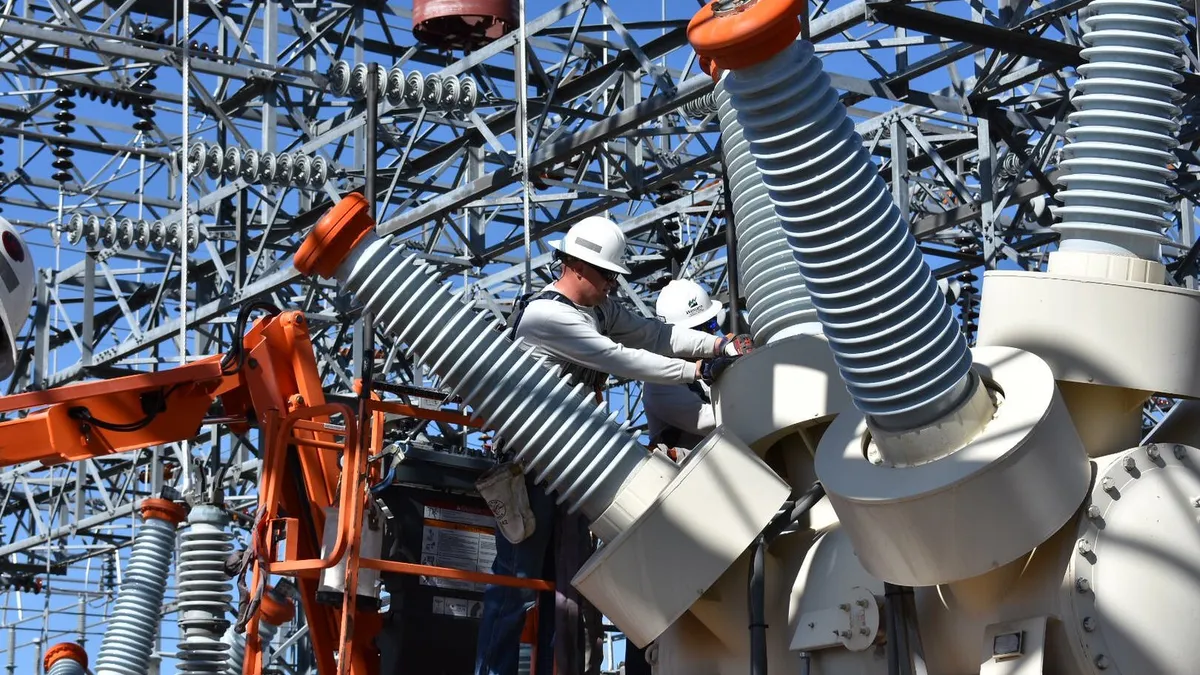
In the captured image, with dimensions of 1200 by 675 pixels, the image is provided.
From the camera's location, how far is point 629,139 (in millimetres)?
19047

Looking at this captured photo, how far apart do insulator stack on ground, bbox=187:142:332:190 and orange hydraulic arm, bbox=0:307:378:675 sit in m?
10.4

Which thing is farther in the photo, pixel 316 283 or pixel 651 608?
pixel 316 283

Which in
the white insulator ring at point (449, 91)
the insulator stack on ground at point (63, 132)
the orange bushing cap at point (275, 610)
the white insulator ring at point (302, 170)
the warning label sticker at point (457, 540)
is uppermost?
the insulator stack on ground at point (63, 132)

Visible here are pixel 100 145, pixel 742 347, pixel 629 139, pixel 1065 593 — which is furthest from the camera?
pixel 100 145

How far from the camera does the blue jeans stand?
6578mm

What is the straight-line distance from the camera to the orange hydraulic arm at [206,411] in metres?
7.00

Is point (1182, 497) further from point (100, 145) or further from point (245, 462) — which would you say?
point (245, 462)

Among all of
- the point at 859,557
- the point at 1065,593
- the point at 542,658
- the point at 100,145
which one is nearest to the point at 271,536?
the point at 542,658

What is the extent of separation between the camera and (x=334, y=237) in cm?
555

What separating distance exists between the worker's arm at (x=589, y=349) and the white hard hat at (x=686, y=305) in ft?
6.92

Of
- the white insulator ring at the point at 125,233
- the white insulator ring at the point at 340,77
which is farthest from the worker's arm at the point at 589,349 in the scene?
the white insulator ring at the point at 125,233

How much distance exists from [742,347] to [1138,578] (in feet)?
7.58

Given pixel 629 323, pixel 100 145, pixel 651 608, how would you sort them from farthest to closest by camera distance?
pixel 100 145
pixel 629 323
pixel 651 608

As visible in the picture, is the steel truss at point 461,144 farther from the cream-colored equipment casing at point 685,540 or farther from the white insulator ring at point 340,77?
the cream-colored equipment casing at point 685,540
